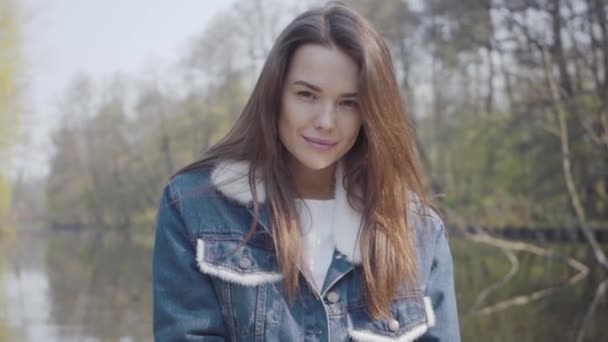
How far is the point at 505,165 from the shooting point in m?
21.5

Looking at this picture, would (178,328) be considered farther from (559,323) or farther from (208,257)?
(559,323)

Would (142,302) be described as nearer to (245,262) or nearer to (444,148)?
(245,262)

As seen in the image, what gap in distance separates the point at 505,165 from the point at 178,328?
68.0 ft

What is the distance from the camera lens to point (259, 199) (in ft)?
5.75

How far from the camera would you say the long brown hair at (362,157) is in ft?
5.61

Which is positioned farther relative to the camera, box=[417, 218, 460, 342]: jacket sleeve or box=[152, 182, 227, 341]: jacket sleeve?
box=[417, 218, 460, 342]: jacket sleeve

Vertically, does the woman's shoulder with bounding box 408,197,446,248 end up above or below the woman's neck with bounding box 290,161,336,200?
below

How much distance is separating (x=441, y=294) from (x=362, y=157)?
384 mm

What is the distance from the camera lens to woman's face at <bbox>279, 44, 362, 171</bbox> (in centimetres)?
171

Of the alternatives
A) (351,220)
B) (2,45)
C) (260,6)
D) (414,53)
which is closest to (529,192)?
(414,53)

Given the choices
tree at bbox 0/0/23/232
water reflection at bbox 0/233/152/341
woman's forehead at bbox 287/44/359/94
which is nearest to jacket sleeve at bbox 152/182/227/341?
woman's forehead at bbox 287/44/359/94

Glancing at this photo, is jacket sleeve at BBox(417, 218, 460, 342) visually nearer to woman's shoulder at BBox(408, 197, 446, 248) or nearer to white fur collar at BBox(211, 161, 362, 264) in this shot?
woman's shoulder at BBox(408, 197, 446, 248)

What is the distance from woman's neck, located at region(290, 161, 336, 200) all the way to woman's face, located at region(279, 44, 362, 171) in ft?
0.22

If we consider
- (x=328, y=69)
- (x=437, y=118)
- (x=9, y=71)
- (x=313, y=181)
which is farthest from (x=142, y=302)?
(x=437, y=118)
